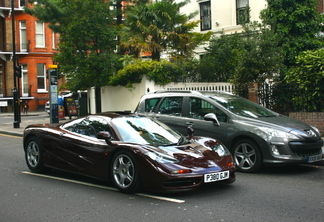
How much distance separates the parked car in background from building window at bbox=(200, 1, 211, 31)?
62.6 feet

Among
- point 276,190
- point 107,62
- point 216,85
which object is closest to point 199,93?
point 276,190

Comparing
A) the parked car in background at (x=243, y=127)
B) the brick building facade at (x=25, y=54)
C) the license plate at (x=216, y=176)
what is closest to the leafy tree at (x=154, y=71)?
the parked car in background at (x=243, y=127)

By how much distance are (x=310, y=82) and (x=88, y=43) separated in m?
10.9

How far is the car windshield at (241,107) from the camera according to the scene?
8820mm

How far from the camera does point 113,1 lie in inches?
904

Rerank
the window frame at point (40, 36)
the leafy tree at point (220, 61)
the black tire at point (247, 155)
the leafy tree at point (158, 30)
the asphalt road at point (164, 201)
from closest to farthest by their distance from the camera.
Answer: the asphalt road at point (164, 201) < the black tire at point (247, 155) < the leafy tree at point (220, 61) < the leafy tree at point (158, 30) < the window frame at point (40, 36)

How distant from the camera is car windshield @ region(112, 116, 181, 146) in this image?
6.60 metres

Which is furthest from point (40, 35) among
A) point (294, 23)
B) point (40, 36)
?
point (294, 23)

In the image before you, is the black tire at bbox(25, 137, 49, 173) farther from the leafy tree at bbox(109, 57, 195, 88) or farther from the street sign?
A: the leafy tree at bbox(109, 57, 195, 88)

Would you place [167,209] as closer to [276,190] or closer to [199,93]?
[276,190]

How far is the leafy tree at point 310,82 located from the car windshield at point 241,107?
4536 millimetres

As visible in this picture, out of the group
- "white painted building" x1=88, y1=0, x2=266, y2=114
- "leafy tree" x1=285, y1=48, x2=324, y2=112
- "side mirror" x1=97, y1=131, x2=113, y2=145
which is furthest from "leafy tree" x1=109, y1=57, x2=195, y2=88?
"side mirror" x1=97, y1=131, x2=113, y2=145

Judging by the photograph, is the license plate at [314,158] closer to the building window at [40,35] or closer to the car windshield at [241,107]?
the car windshield at [241,107]

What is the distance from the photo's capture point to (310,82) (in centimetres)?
1315
